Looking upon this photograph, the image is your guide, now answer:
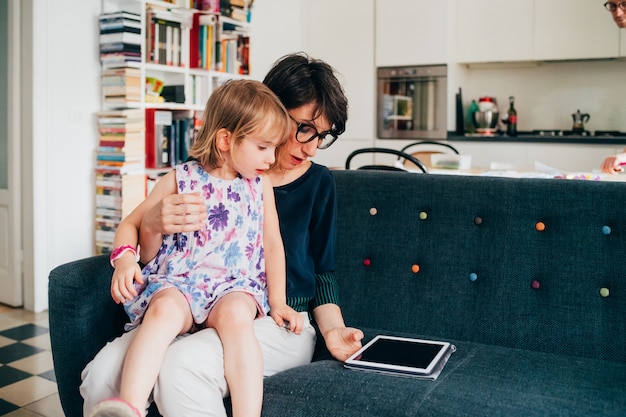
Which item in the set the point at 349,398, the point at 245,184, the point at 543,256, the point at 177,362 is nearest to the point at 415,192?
the point at 543,256

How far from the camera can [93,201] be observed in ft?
14.0

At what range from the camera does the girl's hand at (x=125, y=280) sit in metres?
1.51

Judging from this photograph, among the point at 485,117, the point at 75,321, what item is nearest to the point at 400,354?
the point at 75,321

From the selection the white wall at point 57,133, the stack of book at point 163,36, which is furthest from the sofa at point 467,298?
the stack of book at point 163,36

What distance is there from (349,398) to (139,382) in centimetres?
43

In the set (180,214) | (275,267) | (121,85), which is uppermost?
(121,85)

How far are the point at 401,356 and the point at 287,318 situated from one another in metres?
0.29

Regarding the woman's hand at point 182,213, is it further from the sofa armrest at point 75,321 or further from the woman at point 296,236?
the sofa armrest at point 75,321

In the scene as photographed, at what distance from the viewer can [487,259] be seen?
192 centimetres

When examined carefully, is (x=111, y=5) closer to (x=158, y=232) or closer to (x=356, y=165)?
(x=356, y=165)

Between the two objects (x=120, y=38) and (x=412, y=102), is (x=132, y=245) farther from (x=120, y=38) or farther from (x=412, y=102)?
(x=412, y=102)

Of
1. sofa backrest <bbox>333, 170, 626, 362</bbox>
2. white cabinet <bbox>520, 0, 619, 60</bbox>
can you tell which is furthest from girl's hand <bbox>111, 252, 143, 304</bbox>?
white cabinet <bbox>520, 0, 619, 60</bbox>

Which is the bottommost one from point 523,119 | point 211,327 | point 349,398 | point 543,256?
point 349,398

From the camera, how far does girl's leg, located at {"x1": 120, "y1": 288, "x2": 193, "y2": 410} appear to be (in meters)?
1.38
